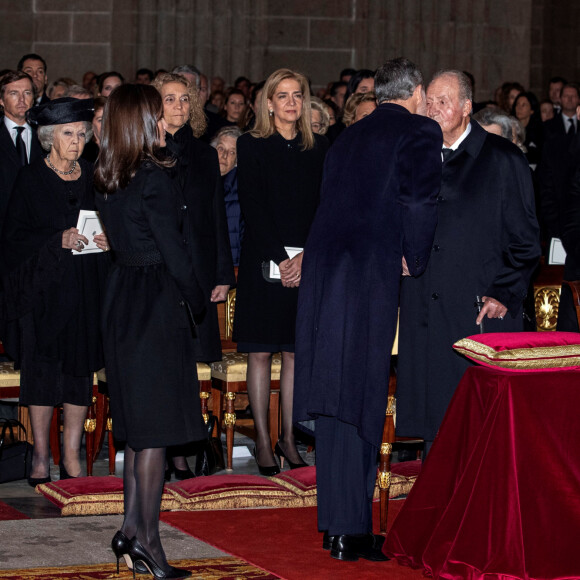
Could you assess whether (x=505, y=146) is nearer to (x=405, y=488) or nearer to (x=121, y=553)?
(x=405, y=488)

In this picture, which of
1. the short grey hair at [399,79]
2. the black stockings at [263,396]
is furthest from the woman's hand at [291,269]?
the short grey hair at [399,79]

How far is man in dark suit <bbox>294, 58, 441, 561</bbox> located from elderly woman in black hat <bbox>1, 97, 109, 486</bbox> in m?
1.76

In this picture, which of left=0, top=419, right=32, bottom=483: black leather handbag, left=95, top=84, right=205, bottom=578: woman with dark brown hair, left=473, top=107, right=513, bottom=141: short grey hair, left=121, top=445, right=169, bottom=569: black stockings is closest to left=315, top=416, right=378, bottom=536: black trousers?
left=95, top=84, right=205, bottom=578: woman with dark brown hair

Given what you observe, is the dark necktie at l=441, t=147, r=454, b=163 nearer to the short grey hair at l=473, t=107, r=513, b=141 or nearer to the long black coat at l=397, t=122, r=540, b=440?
the long black coat at l=397, t=122, r=540, b=440

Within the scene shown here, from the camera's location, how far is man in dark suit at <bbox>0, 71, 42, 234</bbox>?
7.71m

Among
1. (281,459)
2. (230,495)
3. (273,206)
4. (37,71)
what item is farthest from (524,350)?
(37,71)

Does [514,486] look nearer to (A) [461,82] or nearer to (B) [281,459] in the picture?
(A) [461,82]

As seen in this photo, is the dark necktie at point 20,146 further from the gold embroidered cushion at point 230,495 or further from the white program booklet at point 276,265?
the gold embroidered cushion at point 230,495

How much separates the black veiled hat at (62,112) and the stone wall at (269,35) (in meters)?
8.15

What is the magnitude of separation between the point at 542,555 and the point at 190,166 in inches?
120

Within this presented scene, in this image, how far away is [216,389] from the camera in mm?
7352

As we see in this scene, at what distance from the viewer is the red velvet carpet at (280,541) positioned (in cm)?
485

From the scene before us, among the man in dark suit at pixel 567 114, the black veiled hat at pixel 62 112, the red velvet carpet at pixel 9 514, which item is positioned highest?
the man in dark suit at pixel 567 114

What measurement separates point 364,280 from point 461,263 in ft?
1.69
